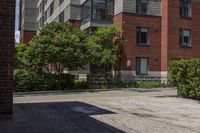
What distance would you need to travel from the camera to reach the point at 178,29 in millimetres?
39406

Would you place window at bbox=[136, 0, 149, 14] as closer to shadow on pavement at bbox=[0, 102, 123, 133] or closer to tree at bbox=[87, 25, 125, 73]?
tree at bbox=[87, 25, 125, 73]

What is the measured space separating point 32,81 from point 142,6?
13.5 meters

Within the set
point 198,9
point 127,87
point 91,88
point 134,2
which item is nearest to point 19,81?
point 91,88

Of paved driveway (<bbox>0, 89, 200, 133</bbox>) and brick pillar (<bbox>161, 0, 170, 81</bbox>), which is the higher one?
brick pillar (<bbox>161, 0, 170, 81</bbox>)

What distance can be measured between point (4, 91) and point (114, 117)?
3517mm

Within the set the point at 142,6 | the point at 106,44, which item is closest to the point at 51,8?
the point at 142,6

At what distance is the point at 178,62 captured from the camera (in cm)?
2211

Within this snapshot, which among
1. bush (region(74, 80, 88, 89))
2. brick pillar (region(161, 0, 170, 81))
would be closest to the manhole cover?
bush (region(74, 80, 88, 89))

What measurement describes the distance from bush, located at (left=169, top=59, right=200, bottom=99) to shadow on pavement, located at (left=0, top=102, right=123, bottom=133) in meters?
7.83

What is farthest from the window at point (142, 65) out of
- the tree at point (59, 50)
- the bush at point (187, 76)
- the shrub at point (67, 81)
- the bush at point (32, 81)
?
the bush at point (187, 76)

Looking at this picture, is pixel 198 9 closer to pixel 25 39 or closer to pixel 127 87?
pixel 127 87

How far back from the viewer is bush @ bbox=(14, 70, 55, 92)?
31969 mm

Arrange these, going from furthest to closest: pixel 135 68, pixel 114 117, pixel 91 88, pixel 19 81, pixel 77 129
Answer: pixel 135 68 < pixel 91 88 < pixel 19 81 < pixel 114 117 < pixel 77 129

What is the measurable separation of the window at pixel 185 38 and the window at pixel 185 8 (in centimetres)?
158
